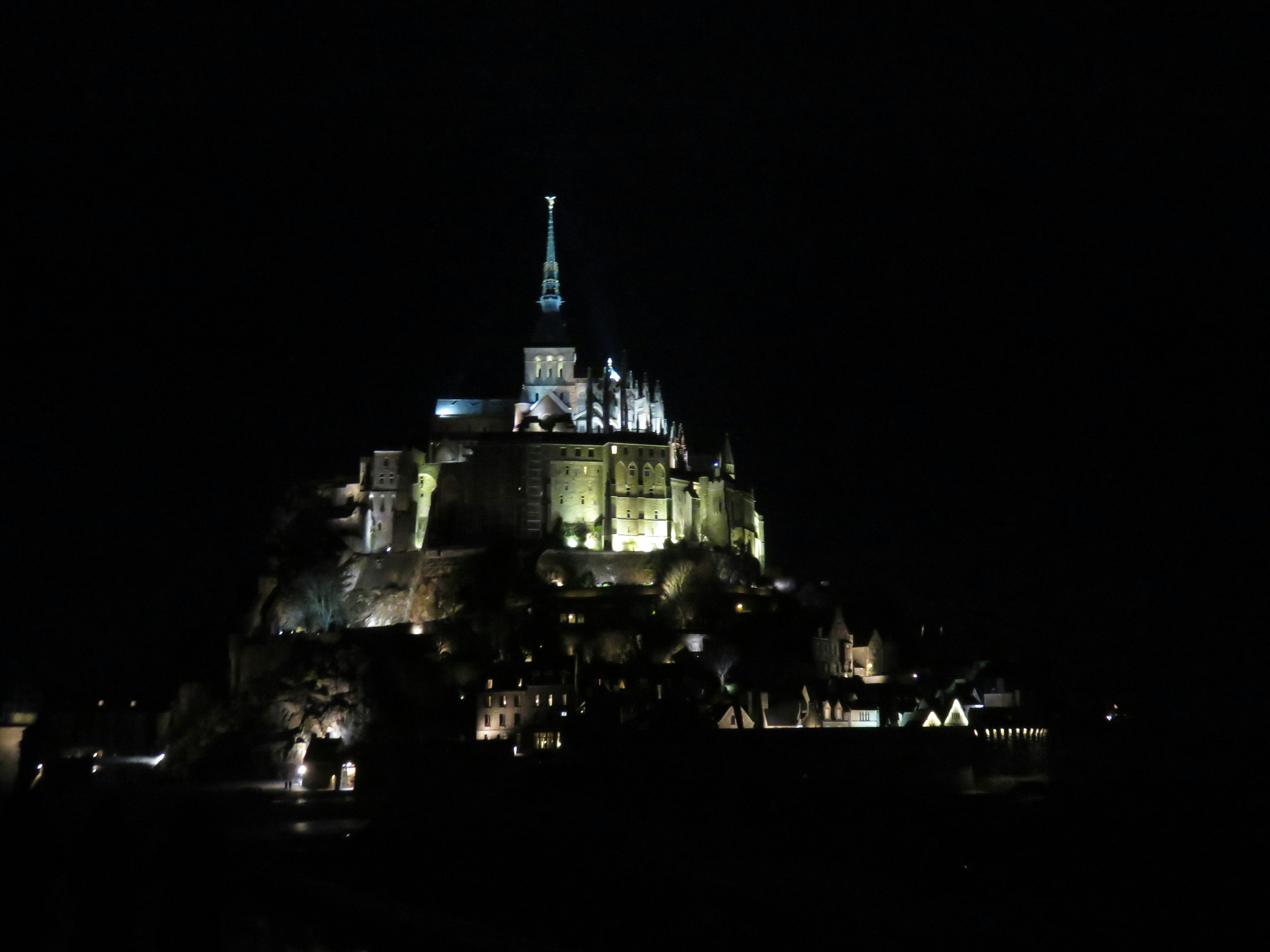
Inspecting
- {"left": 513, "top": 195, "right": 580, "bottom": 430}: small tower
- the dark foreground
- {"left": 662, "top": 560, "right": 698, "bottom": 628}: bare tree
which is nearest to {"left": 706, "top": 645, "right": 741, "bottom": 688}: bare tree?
{"left": 662, "top": 560, "right": 698, "bottom": 628}: bare tree

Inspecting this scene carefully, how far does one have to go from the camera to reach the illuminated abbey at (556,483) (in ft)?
231

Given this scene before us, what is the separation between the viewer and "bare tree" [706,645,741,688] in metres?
57.8

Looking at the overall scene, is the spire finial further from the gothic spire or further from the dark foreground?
the dark foreground

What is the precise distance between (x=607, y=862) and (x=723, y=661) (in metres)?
19.9

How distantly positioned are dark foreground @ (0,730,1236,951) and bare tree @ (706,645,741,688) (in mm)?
9384

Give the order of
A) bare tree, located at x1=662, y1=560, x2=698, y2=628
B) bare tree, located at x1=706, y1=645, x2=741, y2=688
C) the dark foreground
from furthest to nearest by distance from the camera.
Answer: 1. bare tree, located at x1=662, y1=560, x2=698, y2=628
2. bare tree, located at x1=706, y1=645, x2=741, y2=688
3. the dark foreground

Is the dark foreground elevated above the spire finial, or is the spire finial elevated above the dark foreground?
the spire finial

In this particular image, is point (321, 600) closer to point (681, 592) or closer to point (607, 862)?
point (681, 592)

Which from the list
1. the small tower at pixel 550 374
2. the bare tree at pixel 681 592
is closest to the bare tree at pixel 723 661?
the bare tree at pixel 681 592

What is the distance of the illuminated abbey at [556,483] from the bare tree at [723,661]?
476 inches

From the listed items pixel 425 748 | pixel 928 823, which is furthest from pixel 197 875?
pixel 928 823

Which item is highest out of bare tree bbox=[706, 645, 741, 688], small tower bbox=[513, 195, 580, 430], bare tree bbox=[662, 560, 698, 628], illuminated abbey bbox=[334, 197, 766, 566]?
small tower bbox=[513, 195, 580, 430]

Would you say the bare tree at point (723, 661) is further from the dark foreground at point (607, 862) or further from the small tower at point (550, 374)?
the small tower at point (550, 374)

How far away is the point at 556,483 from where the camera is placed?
71312 millimetres
